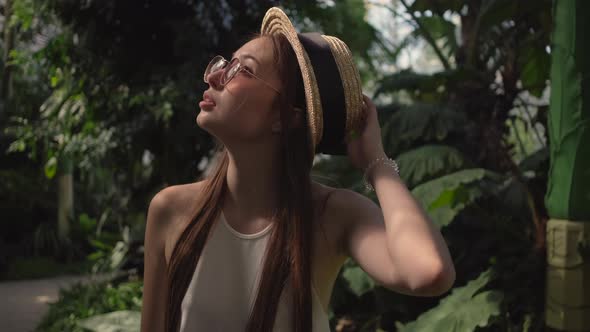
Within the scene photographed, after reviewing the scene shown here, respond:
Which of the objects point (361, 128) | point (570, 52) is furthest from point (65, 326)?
point (361, 128)

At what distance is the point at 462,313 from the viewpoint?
3.70 meters

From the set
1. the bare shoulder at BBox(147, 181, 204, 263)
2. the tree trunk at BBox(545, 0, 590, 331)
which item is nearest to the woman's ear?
the bare shoulder at BBox(147, 181, 204, 263)

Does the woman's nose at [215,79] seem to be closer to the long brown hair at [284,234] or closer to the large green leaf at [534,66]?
the long brown hair at [284,234]

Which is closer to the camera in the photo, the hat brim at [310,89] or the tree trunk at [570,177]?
the hat brim at [310,89]

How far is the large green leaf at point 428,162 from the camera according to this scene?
434 centimetres

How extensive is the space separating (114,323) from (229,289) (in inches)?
119

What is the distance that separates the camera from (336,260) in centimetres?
143

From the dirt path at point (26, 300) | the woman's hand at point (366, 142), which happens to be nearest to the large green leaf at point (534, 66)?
the woman's hand at point (366, 142)

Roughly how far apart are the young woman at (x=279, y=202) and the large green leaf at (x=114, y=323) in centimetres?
277

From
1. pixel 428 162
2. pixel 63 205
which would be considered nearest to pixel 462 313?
pixel 428 162

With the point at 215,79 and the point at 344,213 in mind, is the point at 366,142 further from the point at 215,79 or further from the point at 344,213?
the point at 215,79

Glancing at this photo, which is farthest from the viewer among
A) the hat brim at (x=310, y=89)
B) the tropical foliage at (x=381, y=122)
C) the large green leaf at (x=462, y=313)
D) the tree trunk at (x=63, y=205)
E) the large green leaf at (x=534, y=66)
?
the tree trunk at (x=63, y=205)

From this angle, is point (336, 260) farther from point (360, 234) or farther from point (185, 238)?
point (185, 238)

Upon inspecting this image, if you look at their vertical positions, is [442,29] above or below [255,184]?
above
